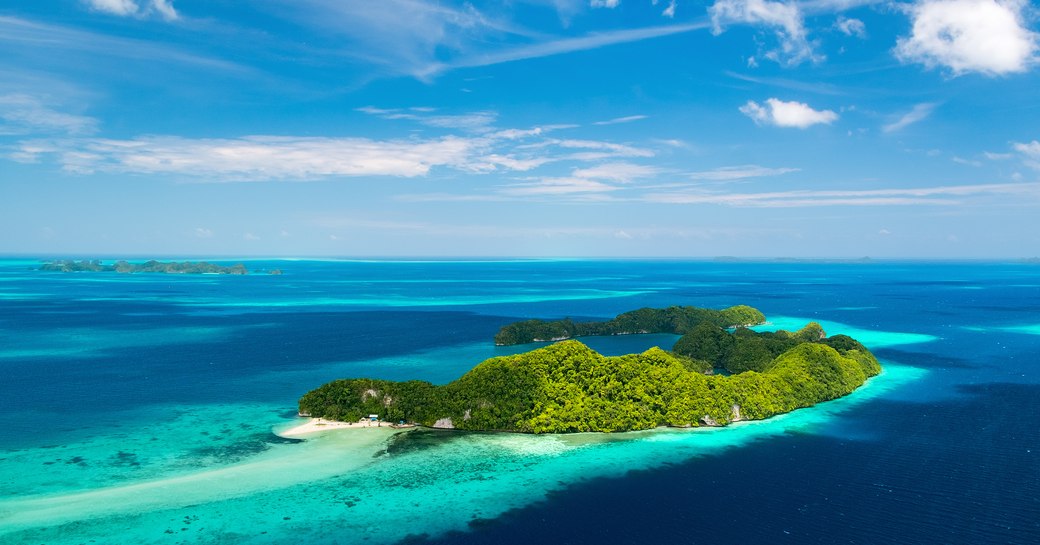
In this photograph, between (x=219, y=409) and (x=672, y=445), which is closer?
(x=672, y=445)

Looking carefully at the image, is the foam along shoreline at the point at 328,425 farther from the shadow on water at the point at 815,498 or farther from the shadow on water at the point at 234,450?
the shadow on water at the point at 815,498

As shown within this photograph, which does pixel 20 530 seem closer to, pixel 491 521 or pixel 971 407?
pixel 491 521

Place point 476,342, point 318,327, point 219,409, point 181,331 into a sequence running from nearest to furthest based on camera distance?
point 219,409
point 476,342
point 181,331
point 318,327

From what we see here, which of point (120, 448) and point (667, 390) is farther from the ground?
point (667, 390)

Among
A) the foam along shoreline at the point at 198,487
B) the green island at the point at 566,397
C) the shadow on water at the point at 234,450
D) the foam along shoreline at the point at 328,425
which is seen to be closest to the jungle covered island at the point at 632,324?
the green island at the point at 566,397

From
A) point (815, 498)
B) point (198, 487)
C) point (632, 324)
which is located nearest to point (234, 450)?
point (198, 487)

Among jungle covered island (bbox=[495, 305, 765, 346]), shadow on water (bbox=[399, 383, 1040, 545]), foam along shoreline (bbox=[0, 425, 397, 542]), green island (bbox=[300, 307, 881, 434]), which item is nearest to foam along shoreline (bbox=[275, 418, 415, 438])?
green island (bbox=[300, 307, 881, 434])

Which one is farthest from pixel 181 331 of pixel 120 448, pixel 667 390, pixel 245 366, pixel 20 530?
pixel 667 390

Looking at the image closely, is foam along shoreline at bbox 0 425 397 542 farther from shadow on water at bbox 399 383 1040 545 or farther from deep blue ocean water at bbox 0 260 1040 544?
shadow on water at bbox 399 383 1040 545

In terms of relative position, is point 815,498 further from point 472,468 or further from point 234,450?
point 234,450
